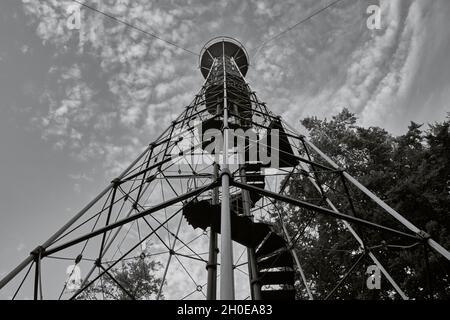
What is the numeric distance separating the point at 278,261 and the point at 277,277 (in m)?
0.32

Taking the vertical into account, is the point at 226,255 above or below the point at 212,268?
below

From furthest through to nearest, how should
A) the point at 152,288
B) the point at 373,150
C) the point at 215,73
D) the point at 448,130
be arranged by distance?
the point at 152,288
the point at 373,150
the point at 215,73
the point at 448,130

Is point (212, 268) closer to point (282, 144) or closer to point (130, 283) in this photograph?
point (282, 144)

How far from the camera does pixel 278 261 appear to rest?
21.5ft

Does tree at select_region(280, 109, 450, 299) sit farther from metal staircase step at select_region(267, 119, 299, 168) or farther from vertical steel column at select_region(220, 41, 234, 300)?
vertical steel column at select_region(220, 41, 234, 300)

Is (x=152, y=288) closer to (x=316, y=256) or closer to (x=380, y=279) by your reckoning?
(x=316, y=256)

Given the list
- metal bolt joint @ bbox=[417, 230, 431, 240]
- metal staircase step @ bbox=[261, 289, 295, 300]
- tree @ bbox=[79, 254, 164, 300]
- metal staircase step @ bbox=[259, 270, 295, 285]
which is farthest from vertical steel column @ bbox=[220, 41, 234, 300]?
tree @ bbox=[79, 254, 164, 300]

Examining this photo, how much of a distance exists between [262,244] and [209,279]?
1.38 metres

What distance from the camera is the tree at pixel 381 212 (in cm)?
956

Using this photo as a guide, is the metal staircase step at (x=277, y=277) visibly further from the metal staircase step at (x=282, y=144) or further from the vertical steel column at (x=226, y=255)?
the vertical steel column at (x=226, y=255)

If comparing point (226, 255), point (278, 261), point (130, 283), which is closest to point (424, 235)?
point (226, 255)

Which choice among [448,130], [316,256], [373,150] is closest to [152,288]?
[316,256]

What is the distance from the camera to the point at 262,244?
643 cm

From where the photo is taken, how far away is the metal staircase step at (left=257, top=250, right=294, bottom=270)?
634 cm
